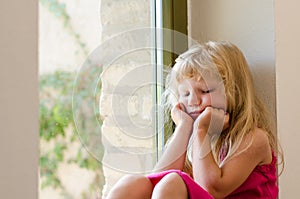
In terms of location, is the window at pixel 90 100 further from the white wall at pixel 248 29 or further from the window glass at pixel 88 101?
the white wall at pixel 248 29

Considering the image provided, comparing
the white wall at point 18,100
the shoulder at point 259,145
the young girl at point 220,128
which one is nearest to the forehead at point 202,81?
the young girl at point 220,128

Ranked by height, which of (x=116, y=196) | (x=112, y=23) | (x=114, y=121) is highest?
(x=112, y=23)

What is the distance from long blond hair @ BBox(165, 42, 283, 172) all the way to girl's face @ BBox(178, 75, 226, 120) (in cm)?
1

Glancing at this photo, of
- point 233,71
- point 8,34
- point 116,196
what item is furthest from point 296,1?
point 8,34

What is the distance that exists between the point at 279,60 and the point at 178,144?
311mm

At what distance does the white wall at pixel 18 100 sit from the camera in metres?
0.84

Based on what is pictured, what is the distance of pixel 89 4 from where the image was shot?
128 cm

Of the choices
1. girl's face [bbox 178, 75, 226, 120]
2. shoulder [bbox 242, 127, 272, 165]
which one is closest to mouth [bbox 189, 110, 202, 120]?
girl's face [bbox 178, 75, 226, 120]

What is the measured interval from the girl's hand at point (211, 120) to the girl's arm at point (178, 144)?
0.04m

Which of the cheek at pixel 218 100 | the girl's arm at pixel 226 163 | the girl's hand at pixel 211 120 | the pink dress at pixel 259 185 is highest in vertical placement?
the cheek at pixel 218 100

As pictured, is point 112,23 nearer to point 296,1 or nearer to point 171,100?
point 171,100

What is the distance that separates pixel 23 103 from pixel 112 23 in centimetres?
52

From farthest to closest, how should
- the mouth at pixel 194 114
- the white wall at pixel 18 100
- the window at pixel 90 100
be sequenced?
1. the mouth at pixel 194 114
2. the window at pixel 90 100
3. the white wall at pixel 18 100

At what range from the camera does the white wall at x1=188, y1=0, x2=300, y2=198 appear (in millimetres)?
1334
